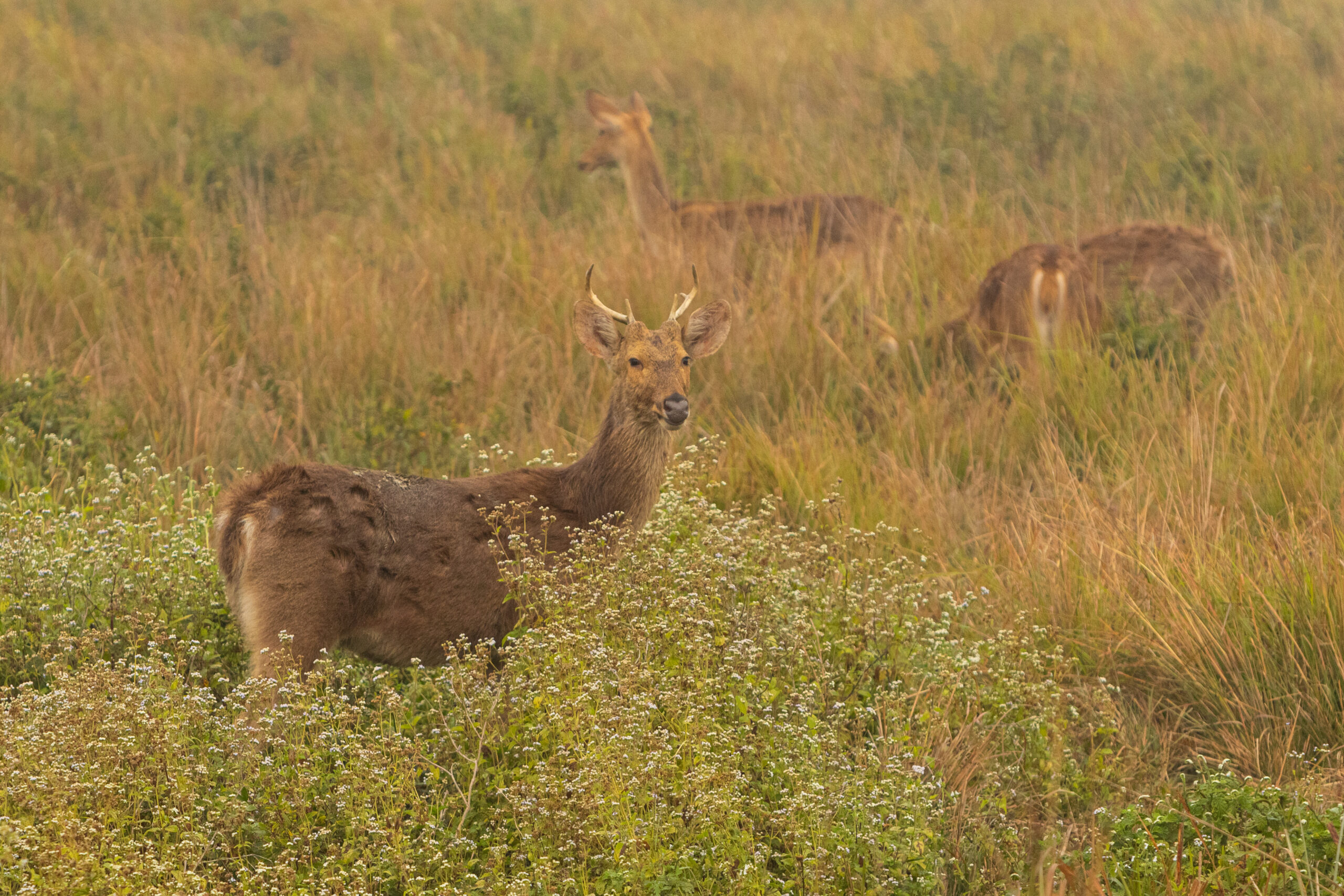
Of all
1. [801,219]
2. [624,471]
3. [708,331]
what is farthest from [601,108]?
[624,471]

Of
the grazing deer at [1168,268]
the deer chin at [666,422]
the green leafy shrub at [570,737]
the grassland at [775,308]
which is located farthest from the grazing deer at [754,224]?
the green leafy shrub at [570,737]

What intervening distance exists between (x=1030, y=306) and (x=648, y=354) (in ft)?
10.5

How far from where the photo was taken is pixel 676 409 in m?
5.26

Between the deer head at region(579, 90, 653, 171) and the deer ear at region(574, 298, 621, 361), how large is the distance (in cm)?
563

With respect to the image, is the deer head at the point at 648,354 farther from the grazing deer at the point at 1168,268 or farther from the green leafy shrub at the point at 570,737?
the grazing deer at the point at 1168,268

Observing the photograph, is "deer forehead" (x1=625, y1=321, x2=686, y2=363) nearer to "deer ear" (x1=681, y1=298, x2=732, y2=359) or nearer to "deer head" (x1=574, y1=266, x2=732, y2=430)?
"deer head" (x1=574, y1=266, x2=732, y2=430)

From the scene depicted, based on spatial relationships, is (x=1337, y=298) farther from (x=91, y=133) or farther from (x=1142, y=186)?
(x=91, y=133)

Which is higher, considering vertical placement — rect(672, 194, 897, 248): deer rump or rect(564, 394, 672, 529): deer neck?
rect(564, 394, 672, 529): deer neck

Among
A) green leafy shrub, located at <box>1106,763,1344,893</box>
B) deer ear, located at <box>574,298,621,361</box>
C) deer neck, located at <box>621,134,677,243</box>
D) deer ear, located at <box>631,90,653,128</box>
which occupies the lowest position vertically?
deer neck, located at <box>621,134,677,243</box>

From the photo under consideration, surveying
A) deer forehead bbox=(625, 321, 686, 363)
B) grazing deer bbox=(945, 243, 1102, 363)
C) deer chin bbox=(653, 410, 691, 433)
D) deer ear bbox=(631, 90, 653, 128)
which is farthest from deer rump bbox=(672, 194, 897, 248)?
deer chin bbox=(653, 410, 691, 433)

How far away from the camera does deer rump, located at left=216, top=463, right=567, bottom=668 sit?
4461 millimetres

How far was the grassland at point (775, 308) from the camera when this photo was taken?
5.00 meters

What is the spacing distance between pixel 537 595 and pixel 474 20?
1199cm

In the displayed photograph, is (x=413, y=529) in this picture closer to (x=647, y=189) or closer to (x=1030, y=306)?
(x=1030, y=306)
